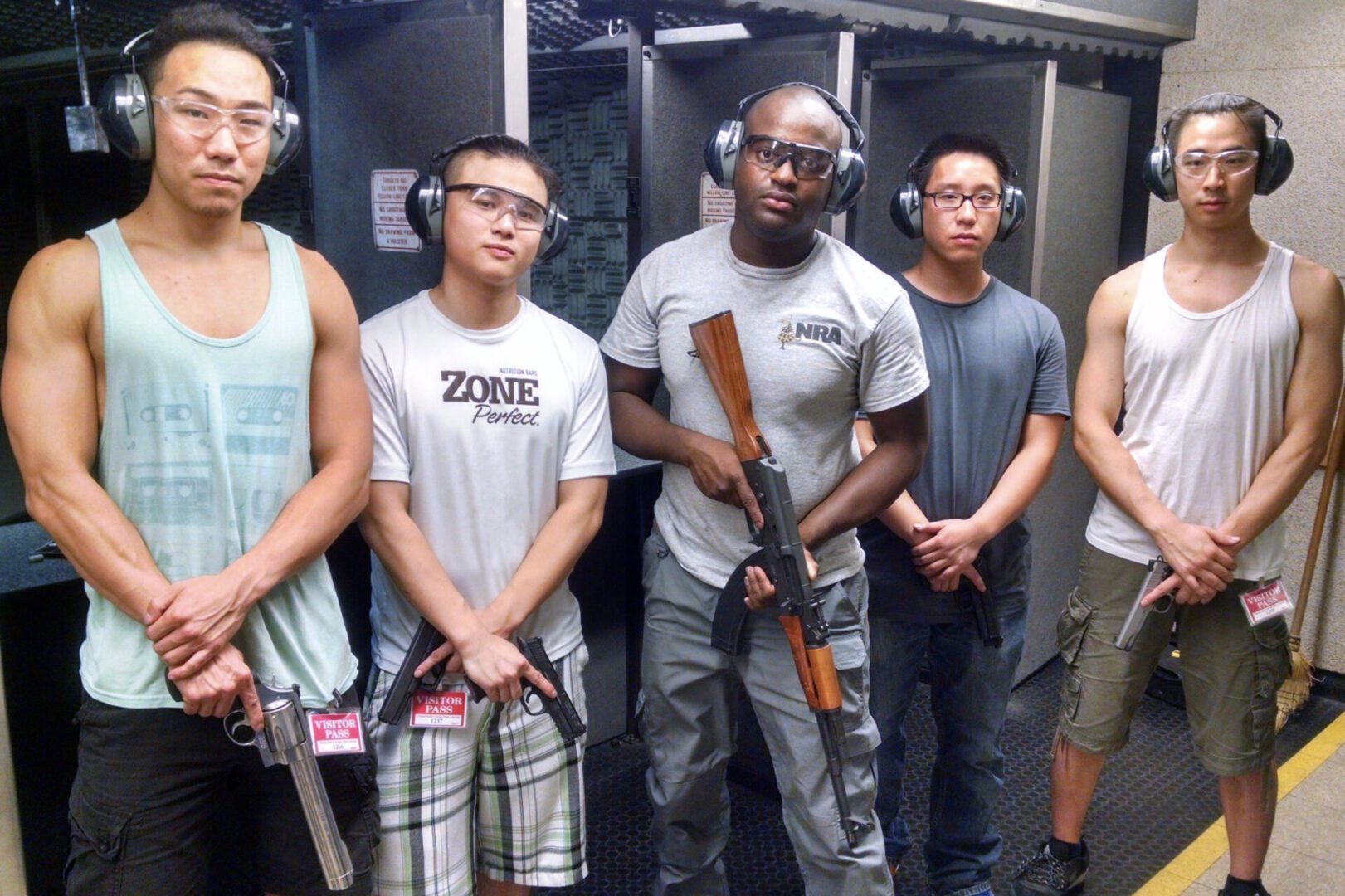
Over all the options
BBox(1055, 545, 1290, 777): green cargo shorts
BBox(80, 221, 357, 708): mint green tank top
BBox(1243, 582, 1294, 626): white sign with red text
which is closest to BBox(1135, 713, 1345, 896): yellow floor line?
BBox(1055, 545, 1290, 777): green cargo shorts

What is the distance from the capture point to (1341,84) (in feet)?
11.1

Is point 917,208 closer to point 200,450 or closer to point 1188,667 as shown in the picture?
point 1188,667

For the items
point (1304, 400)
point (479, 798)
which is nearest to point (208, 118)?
point (479, 798)

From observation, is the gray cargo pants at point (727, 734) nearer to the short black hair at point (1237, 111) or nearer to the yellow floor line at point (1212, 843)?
the yellow floor line at point (1212, 843)

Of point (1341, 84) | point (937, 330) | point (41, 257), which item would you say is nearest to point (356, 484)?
point (41, 257)

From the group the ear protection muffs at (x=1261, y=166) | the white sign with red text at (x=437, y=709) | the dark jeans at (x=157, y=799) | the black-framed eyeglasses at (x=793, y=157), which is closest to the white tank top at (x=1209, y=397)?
the ear protection muffs at (x=1261, y=166)

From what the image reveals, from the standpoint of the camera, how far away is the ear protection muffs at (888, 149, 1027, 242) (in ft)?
7.77

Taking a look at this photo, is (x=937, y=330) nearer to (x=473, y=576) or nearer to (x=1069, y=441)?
(x=473, y=576)

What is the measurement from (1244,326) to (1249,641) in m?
0.65

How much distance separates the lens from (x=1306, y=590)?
11.9 feet

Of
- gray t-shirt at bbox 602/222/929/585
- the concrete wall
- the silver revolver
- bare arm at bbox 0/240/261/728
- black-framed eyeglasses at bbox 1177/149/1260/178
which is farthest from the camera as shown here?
the concrete wall

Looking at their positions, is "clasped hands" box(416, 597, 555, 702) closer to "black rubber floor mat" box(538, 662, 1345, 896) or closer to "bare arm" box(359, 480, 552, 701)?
"bare arm" box(359, 480, 552, 701)

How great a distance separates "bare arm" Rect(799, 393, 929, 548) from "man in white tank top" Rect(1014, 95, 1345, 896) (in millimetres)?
582

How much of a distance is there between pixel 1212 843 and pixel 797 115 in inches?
85.7
